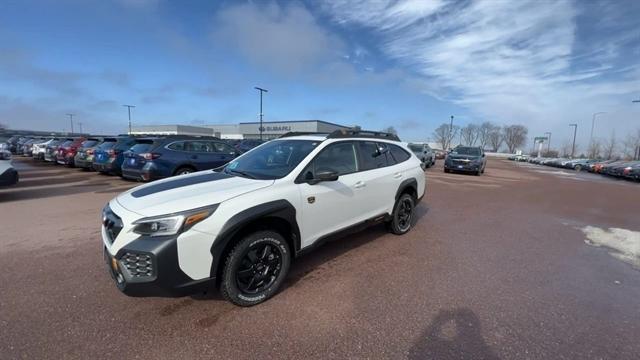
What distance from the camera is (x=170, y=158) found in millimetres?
9469

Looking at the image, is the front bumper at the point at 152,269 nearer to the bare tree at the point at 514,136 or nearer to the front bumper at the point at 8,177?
the front bumper at the point at 8,177

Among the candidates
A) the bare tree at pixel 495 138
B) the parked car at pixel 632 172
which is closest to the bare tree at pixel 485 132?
the bare tree at pixel 495 138

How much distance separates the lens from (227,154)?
429 inches

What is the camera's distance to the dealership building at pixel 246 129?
248 feet

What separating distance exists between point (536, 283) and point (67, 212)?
8.52 meters

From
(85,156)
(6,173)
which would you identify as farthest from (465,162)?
(6,173)

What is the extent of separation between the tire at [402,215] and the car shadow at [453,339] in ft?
7.51

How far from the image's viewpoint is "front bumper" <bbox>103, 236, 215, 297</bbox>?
2521mm

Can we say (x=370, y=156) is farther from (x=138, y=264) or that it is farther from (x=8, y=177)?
(x=8, y=177)

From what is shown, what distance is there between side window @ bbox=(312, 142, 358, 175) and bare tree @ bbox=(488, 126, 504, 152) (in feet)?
412

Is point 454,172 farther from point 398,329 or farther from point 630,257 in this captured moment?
point 398,329

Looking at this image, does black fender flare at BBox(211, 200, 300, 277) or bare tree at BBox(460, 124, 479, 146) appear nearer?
black fender flare at BBox(211, 200, 300, 277)

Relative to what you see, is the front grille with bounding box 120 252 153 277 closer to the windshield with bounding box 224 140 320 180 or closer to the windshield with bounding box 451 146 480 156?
the windshield with bounding box 224 140 320 180

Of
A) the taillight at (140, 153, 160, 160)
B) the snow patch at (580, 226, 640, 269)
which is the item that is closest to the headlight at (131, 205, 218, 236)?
the snow patch at (580, 226, 640, 269)
